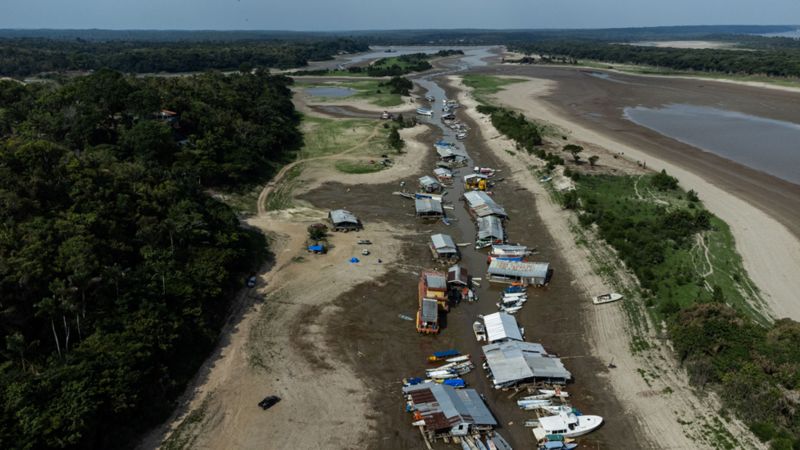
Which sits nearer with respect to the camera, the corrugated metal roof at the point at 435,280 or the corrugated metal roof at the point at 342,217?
the corrugated metal roof at the point at 435,280

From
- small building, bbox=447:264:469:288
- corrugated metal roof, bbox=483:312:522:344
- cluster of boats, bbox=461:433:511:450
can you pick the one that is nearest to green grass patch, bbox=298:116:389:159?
small building, bbox=447:264:469:288

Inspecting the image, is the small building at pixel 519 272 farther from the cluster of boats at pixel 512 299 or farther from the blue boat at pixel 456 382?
the blue boat at pixel 456 382

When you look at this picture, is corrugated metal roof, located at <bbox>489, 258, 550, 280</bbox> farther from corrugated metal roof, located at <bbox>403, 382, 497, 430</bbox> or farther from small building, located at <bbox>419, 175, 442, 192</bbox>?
small building, located at <bbox>419, 175, 442, 192</bbox>

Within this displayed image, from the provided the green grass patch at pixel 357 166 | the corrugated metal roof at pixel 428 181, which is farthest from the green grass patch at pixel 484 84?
the corrugated metal roof at pixel 428 181

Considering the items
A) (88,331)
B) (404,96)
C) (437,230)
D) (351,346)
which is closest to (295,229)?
(437,230)

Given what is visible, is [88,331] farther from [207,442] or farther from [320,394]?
[320,394]

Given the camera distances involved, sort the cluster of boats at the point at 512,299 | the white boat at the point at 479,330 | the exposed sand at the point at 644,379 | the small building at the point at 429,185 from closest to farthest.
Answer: the exposed sand at the point at 644,379 < the white boat at the point at 479,330 < the cluster of boats at the point at 512,299 < the small building at the point at 429,185

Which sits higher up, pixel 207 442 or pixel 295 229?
pixel 295 229
